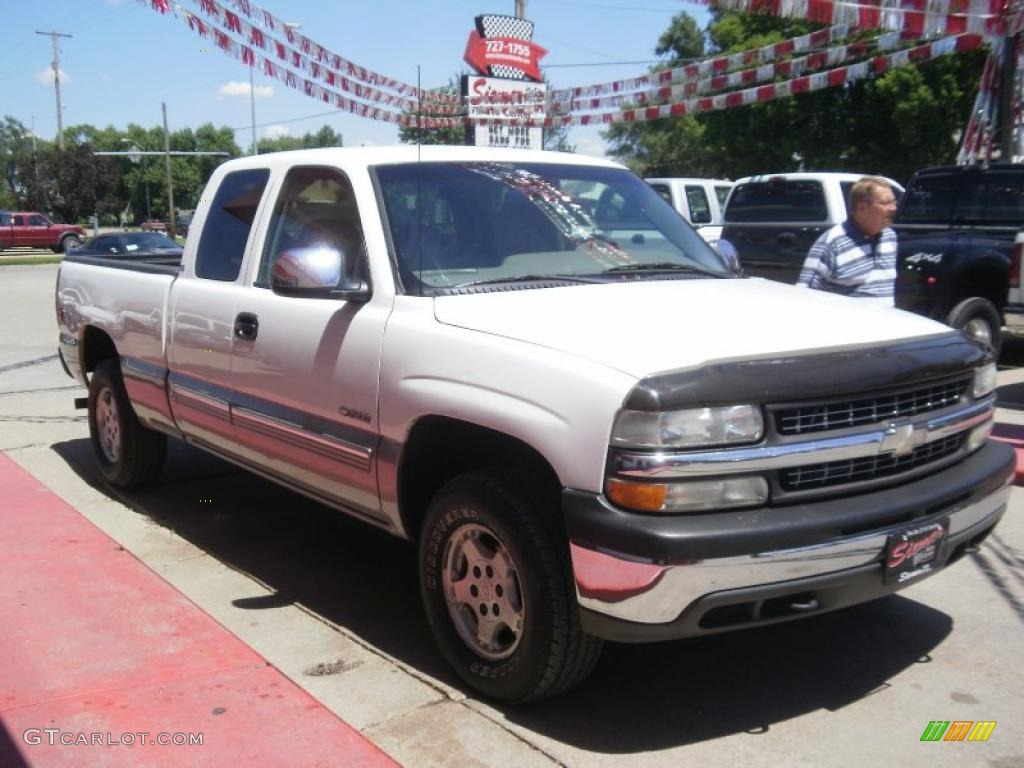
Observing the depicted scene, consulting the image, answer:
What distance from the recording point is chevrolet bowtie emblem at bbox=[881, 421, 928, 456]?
10.6 ft

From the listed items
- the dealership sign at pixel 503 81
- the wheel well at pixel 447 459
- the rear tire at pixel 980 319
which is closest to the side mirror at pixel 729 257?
the wheel well at pixel 447 459

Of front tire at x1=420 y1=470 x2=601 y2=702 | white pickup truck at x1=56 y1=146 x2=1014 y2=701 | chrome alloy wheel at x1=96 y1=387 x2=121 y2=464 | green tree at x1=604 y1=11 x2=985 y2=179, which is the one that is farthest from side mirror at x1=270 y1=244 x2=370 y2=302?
green tree at x1=604 y1=11 x2=985 y2=179

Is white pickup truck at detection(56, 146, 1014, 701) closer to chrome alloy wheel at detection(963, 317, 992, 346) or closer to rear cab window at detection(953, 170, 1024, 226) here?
chrome alloy wheel at detection(963, 317, 992, 346)

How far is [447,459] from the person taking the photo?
153 inches

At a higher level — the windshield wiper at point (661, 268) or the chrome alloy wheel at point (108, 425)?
the windshield wiper at point (661, 268)

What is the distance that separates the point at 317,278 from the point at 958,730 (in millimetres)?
2787

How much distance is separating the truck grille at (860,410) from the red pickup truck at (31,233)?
1858 inches

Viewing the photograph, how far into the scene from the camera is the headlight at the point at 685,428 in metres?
2.95

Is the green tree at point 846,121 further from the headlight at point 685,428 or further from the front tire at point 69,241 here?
the front tire at point 69,241

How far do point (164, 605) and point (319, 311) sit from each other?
1.54 metres

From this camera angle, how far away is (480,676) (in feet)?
11.8

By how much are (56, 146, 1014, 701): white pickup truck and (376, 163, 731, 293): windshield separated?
0.05 feet

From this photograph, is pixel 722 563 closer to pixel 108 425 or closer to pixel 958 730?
pixel 958 730

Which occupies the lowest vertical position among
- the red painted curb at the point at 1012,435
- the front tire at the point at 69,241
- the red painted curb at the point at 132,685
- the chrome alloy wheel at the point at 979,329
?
the front tire at the point at 69,241
